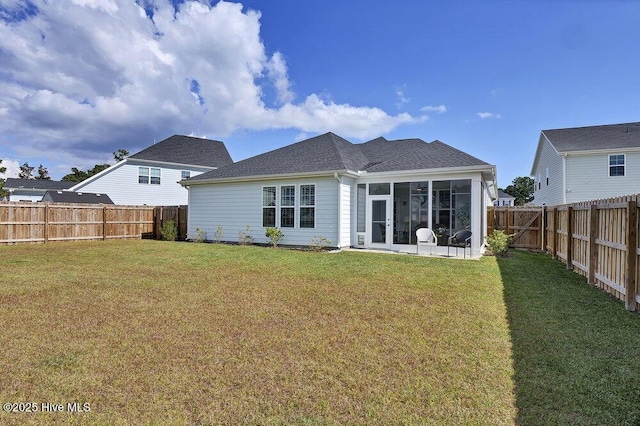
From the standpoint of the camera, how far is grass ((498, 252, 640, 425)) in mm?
2457

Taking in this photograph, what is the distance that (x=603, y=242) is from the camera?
20.8 feet

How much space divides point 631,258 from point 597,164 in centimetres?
1654

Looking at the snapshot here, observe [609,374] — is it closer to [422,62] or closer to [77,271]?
[77,271]

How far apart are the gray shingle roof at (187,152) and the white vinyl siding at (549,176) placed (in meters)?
23.2

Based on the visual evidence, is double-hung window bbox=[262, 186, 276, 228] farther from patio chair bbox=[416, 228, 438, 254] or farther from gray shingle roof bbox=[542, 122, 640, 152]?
gray shingle roof bbox=[542, 122, 640, 152]

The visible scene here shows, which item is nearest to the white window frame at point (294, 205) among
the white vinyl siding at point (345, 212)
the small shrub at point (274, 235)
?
the small shrub at point (274, 235)

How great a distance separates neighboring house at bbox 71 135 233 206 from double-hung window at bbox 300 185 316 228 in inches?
607

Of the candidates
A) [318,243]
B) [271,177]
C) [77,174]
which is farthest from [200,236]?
[77,174]

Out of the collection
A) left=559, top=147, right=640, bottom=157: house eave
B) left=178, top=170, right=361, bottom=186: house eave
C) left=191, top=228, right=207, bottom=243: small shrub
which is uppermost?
left=559, top=147, right=640, bottom=157: house eave

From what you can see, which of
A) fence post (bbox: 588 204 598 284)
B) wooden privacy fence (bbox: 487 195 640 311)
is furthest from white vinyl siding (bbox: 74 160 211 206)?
fence post (bbox: 588 204 598 284)

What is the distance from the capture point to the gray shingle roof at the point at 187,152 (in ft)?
80.5

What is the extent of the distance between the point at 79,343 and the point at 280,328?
86.6 inches

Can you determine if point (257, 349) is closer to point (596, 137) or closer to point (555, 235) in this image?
point (555, 235)

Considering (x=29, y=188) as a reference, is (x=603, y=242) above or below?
below
